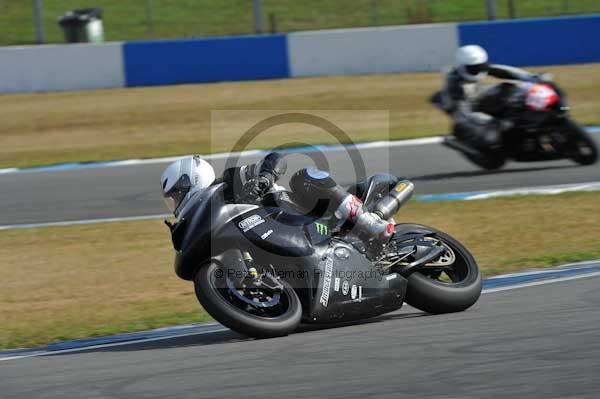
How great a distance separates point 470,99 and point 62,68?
9.30 m

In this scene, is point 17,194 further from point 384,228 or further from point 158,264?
point 384,228

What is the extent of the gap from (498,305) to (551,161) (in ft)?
21.8

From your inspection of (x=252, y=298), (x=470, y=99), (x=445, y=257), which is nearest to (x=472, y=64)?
(x=470, y=99)

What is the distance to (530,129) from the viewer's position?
11.8 meters

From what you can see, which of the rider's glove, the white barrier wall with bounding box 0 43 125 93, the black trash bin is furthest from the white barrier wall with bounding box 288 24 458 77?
the rider's glove

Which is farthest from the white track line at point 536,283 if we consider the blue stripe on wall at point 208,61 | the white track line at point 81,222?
the blue stripe on wall at point 208,61

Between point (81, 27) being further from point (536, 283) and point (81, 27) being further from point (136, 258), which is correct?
point (536, 283)

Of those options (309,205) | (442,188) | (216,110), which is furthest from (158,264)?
(216,110)

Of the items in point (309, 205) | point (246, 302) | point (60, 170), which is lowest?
point (60, 170)

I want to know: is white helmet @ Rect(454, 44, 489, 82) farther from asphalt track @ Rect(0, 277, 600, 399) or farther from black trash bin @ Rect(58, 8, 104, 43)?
black trash bin @ Rect(58, 8, 104, 43)

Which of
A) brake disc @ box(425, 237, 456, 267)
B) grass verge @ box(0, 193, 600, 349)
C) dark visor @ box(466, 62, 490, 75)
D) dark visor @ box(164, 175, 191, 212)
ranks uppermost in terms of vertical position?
dark visor @ box(164, 175, 191, 212)

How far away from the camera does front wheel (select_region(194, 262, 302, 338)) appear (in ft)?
17.8

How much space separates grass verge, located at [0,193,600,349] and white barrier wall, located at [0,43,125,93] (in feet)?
28.1

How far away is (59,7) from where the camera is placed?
2058 centimetres
